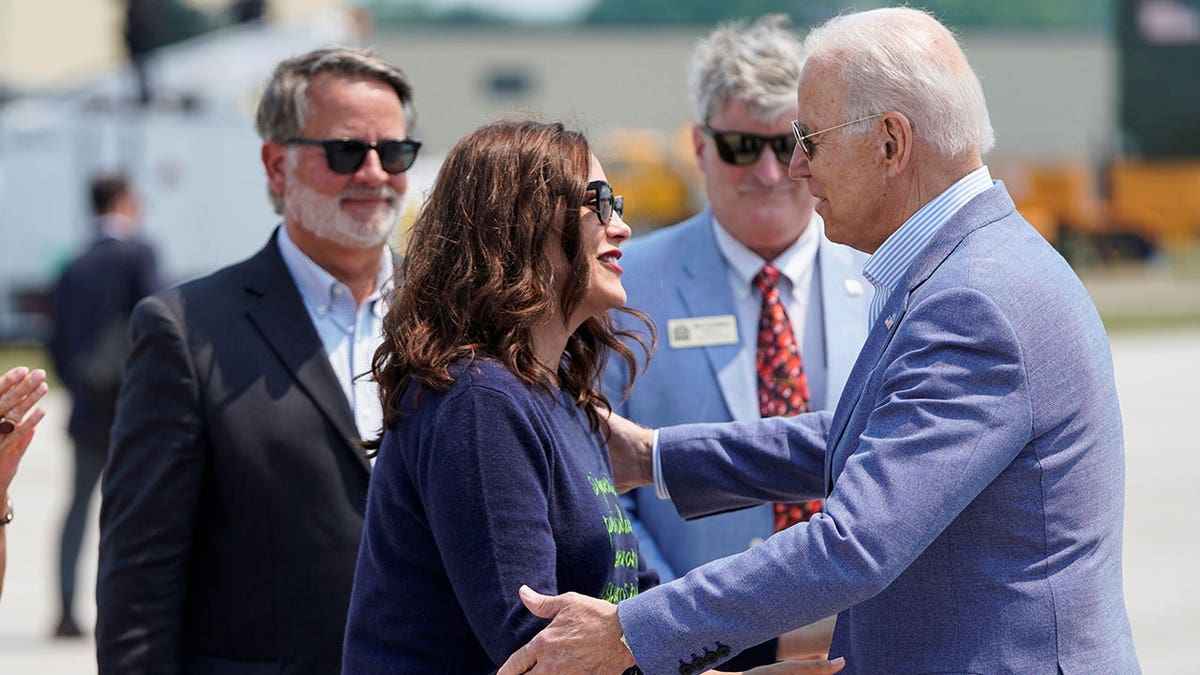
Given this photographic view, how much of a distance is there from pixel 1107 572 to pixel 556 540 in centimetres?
90

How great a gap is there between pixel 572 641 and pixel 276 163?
5.97ft

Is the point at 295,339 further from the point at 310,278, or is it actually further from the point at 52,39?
the point at 52,39

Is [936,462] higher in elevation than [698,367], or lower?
higher

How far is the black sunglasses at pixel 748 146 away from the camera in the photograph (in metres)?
3.83

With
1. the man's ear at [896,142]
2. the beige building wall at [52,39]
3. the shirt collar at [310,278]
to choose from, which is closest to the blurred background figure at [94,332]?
the shirt collar at [310,278]

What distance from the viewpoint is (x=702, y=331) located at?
12.3 feet

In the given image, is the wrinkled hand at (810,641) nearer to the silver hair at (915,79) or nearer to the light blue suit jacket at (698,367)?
the light blue suit jacket at (698,367)

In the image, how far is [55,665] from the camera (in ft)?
22.4

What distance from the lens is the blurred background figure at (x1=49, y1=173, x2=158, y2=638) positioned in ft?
24.6

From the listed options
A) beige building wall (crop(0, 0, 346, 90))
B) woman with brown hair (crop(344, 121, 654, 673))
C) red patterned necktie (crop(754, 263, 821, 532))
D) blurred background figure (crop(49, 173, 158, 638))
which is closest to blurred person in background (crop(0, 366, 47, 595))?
woman with brown hair (crop(344, 121, 654, 673))

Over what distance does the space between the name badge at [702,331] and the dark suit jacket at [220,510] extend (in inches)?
34.8

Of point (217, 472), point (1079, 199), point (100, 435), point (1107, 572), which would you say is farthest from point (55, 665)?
point (1079, 199)

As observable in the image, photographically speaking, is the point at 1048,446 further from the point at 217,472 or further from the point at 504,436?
the point at 217,472

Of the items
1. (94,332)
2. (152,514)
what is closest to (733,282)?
(152,514)
